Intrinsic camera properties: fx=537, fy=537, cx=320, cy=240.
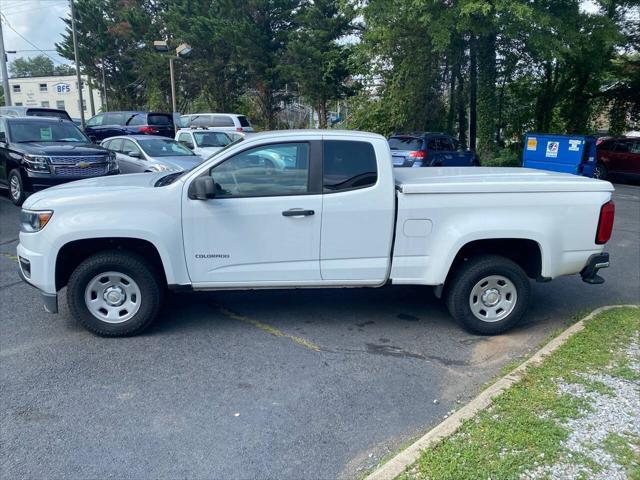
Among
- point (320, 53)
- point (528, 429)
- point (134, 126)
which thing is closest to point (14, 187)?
point (528, 429)

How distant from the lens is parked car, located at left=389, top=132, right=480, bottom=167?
1470 cm

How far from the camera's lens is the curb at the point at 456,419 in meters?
2.98

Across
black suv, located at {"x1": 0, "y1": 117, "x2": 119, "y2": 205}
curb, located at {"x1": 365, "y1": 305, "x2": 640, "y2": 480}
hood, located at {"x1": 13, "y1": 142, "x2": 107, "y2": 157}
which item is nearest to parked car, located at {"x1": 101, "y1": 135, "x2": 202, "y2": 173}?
black suv, located at {"x1": 0, "y1": 117, "x2": 119, "y2": 205}

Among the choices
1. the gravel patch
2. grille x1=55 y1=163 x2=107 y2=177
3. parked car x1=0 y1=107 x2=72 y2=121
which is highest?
parked car x1=0 y1=107 x2=72 y2=121

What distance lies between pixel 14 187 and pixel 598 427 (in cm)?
1124

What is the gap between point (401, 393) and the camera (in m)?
4.00

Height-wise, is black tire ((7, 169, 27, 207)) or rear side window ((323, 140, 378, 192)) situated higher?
rear side window ((323, 140, 378, 192))

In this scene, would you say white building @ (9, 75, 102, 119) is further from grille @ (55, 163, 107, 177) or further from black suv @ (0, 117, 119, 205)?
grille @ (55, 163, 107, 177)

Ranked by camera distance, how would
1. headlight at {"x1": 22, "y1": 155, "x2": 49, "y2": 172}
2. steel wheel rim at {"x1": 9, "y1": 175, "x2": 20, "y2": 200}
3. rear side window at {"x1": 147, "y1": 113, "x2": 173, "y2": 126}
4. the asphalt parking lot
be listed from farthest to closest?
rear side window at {"x1": 147, "y1": 113, "x2": 173, "y2": 126} < steel wheel rim at {"x1": 9, "y1": 175, "x2": 20, "y2": 200} < headlight at {"x1": 22, "y1": 155, "x2": 49, "y2": 172} < the asphalt parking lot

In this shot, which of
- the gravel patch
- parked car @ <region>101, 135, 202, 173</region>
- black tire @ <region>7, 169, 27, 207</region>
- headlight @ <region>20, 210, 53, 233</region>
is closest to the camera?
the gravel patch

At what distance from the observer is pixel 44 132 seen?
452 inches

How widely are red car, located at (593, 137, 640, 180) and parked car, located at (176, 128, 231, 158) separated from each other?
39.9 feet

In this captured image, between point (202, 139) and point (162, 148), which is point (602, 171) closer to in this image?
point (202, 139)

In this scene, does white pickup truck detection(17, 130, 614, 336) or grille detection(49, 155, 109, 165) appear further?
grille detection(49, 155, 109, 165)
